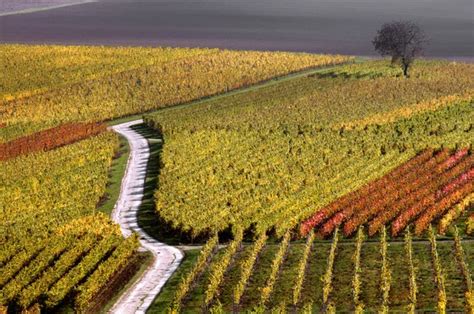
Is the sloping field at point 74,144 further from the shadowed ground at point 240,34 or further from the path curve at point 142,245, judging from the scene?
the shadowed ground at point 240,34

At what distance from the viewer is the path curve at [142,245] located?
5019 cm

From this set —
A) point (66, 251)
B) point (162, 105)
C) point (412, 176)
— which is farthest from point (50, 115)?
point (66, 251)

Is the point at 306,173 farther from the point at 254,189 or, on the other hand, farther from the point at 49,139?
the point at 49,139

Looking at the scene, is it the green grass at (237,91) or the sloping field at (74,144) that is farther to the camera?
the green grass at (237,91)

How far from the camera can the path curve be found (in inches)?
1976

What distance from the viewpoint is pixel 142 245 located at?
5941cm

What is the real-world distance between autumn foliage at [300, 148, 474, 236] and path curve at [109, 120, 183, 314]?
7603 millimetres

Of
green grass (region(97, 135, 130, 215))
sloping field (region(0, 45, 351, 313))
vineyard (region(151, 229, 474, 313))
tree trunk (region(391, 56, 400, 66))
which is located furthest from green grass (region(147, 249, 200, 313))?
tree trunk (region(391, 56, 400, 66))

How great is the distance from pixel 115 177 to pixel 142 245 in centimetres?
1744

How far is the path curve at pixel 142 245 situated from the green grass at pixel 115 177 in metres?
0.32

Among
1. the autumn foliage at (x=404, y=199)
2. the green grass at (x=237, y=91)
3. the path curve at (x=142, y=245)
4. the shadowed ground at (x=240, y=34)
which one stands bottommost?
the shadowed ground at (x=240, y=34)

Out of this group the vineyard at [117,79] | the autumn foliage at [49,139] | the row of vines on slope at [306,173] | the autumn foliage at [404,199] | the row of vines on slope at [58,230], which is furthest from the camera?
the vineyard at [117,79]

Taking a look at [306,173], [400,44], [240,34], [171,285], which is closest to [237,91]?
[400,44]

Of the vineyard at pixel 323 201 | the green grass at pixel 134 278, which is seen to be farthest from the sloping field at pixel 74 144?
the vineyard at pixel 323 201
